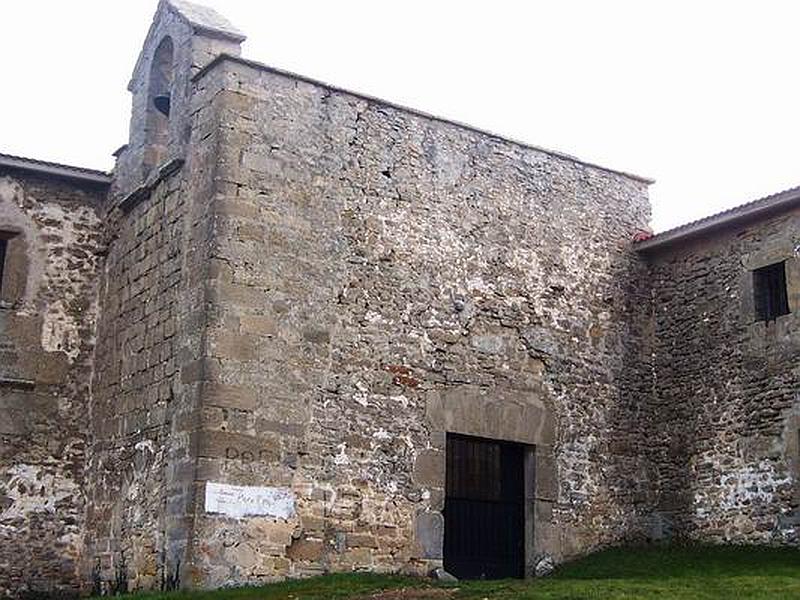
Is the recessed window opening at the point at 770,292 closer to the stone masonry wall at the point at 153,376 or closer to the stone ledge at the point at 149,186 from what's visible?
the stone masonry wall at the point at 153,376

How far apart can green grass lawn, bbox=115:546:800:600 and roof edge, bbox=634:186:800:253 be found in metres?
3.99

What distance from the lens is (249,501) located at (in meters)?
12.6

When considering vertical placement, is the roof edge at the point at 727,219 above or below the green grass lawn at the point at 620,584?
above

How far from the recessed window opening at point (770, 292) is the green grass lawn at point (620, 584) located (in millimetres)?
2839

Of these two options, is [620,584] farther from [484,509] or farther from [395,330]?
[395,330]

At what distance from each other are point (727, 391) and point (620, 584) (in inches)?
167

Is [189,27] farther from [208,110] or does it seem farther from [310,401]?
[310,401]

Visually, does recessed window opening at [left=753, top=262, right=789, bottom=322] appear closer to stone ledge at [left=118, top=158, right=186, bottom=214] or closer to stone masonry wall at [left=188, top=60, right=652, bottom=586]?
stone masonry wall at [left=188, top=60, right=652, bottom=586]

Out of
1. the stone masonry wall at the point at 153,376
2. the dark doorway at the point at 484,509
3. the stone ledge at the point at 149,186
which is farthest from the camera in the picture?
the dark doorway at the point at 484,509

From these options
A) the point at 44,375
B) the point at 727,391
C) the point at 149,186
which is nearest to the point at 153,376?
the point at 44,375

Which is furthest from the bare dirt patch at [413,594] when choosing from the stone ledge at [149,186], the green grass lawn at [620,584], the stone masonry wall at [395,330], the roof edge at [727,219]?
the roof edge at [727,219]

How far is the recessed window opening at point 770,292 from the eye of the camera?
14766 millimetres

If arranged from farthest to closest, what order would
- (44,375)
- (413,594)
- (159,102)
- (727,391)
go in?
(159,102), (44,375), (727,391), (413,594)

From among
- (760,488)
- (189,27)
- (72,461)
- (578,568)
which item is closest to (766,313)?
(760,488)
